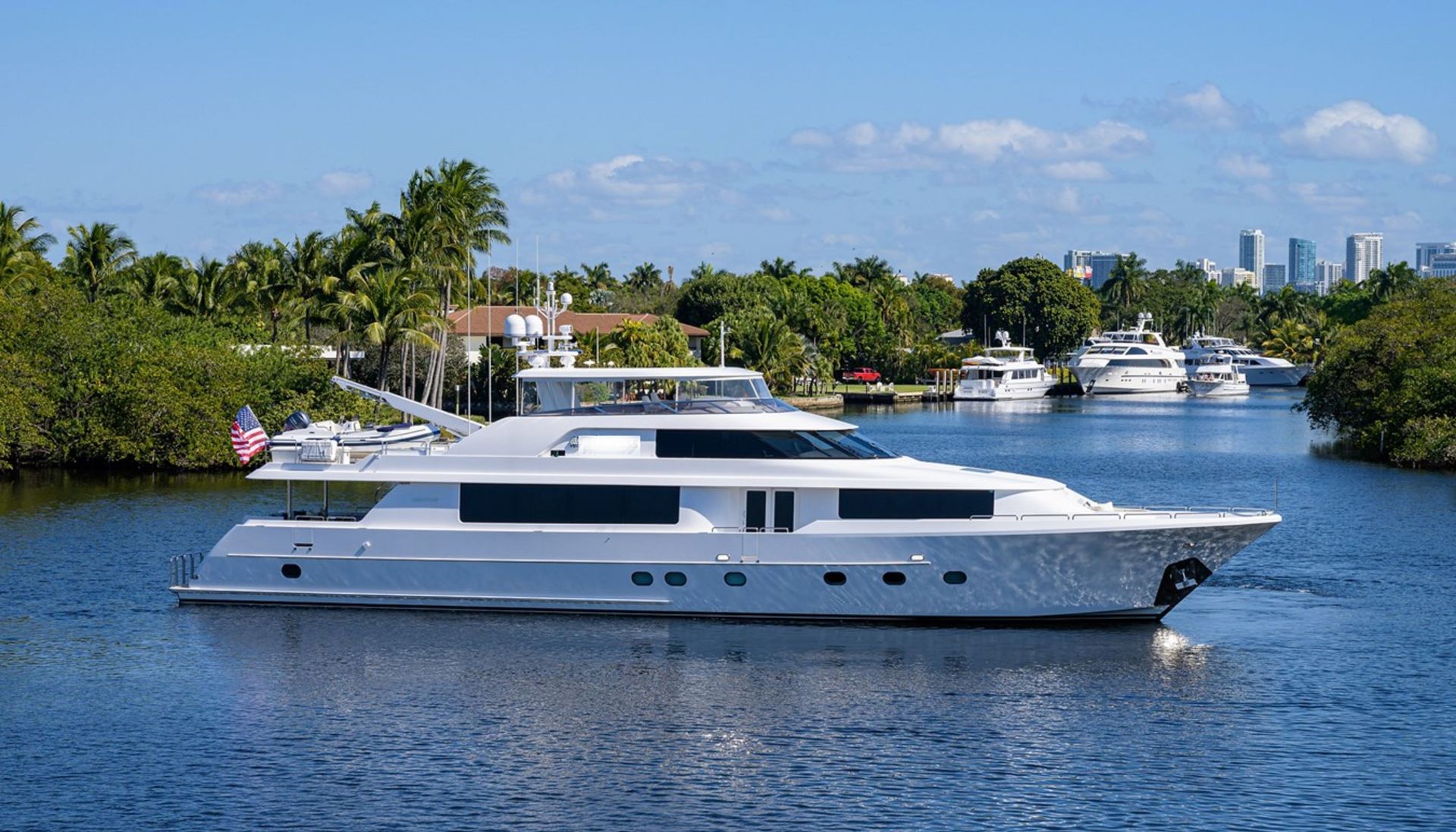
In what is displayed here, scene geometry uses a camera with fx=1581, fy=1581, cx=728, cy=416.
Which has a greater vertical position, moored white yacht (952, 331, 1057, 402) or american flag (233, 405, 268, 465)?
moored white yacht (952, 331, 1057, 402)

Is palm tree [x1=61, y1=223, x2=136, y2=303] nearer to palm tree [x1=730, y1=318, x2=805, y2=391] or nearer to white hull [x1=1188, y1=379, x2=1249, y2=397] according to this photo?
palm tree [x1=730, y1=318, x2=805, y2=391]

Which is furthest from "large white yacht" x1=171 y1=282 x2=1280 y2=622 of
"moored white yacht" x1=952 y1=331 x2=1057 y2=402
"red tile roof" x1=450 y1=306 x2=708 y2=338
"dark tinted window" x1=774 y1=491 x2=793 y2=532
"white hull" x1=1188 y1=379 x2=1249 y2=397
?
"white hull" x1=1188 y1=379 x2=1249 y2=397

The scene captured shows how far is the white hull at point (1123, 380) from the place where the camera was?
12094cm

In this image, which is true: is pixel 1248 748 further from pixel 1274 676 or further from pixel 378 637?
pixel 378 637

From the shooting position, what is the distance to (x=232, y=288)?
72312 millimetres

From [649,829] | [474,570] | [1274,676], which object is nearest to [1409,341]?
[1274,676]

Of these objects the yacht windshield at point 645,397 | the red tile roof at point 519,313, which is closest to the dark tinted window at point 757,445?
the yacht windshield at point 645,397

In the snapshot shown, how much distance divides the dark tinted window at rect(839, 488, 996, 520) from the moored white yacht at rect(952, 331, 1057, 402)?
8561 centimetres

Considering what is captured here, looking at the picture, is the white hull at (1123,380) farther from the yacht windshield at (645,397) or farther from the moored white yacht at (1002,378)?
the yacht windshield at (645,397)

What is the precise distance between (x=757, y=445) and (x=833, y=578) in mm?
2618

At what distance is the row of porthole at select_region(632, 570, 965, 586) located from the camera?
83.8 feet

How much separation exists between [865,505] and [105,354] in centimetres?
3556

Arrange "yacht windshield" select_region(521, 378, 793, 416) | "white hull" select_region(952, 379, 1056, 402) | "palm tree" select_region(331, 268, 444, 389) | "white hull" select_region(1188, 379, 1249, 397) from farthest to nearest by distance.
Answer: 1. "white hull" select_region(1188, 379, 1249, 397)
2. "white hull" select_region(952, 379, 1056, 402)
3. "palm tree" select_region(331, 268, 444, 389)
4. "yacht windshield" select_region(521, 378, 793, 416)

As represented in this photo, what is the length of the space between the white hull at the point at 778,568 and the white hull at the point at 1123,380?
97.3 meters
